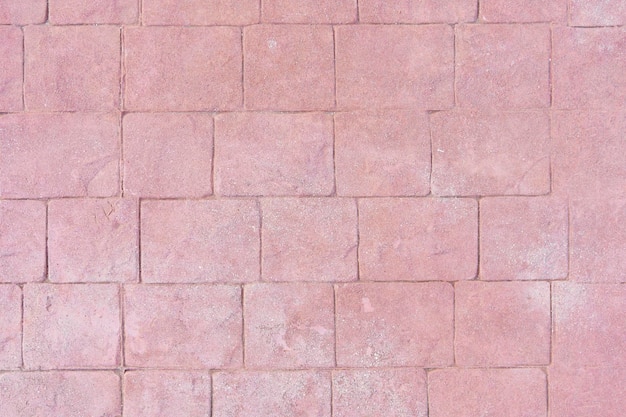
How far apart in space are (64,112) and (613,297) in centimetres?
317

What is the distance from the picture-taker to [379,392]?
3.26 m

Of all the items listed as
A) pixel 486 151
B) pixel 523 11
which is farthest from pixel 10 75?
pixel 523 11

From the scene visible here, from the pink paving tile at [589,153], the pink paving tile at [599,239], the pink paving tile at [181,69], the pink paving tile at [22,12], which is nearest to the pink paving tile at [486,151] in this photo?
the pink paving tile at [589,153]

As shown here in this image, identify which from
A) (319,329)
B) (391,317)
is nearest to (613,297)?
(391,317)

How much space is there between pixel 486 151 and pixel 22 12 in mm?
2655

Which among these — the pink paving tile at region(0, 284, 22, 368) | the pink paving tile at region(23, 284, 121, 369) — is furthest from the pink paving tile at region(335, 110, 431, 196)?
the pink paving tile at region(0, 284, 22, 368)

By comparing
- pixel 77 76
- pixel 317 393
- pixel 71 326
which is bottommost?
pixel 317 393

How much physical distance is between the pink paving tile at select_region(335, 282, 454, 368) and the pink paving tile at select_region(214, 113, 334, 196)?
624mm

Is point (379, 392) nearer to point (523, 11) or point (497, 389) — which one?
point (497, 389)

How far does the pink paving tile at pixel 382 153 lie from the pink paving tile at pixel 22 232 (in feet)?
5.40

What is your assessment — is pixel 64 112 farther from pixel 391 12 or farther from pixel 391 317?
pixel 391 317

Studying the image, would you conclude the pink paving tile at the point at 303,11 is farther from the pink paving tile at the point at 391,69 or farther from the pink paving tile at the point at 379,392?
the pink paving tile at the point at 379,392

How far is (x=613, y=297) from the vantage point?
10.6 feet

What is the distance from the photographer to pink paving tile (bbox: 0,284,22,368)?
324 cm
